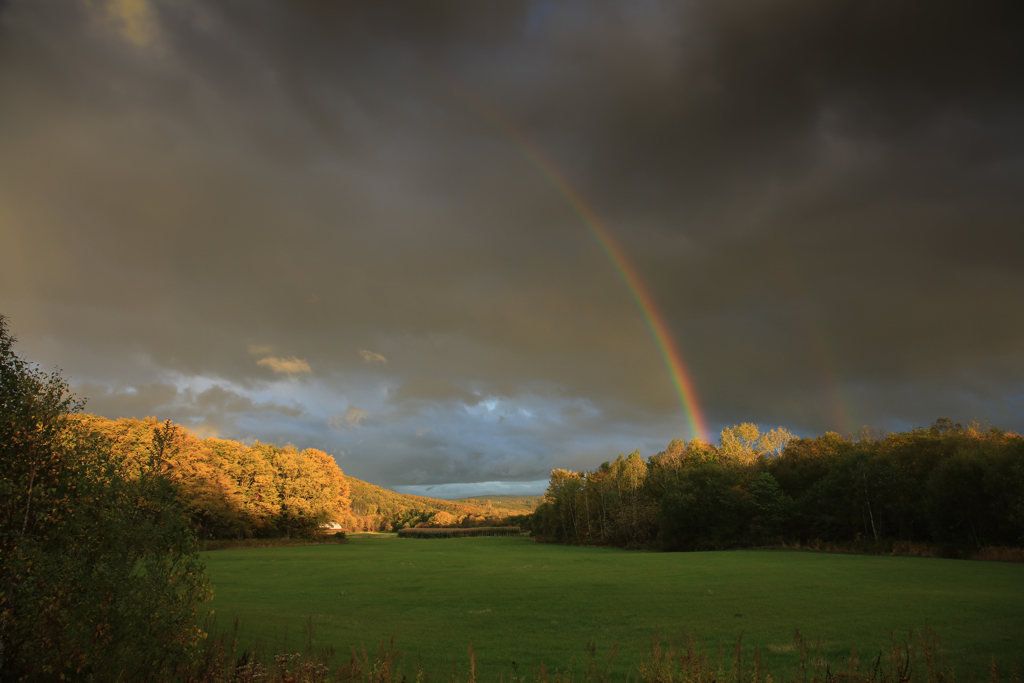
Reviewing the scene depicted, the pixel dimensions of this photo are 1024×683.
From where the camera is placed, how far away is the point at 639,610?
71.1ft

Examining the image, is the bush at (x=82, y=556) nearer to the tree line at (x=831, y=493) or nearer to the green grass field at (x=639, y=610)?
the green grass field at (x=639, y=610)

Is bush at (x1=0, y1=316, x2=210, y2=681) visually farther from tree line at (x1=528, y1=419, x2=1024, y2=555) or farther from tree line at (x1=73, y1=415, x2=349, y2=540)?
tree line at (x1=73, y1=415, x2=349, y2=540)

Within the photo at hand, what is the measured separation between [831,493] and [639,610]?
179 ft

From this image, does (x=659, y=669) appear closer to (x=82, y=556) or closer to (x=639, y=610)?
(x=82, y=556)

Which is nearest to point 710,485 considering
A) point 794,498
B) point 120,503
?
point 794,498

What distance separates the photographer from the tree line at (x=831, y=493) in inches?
1905

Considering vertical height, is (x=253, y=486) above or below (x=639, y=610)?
above

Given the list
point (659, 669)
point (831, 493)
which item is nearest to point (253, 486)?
point (831, 493)

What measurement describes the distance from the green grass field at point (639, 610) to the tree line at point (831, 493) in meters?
15.7

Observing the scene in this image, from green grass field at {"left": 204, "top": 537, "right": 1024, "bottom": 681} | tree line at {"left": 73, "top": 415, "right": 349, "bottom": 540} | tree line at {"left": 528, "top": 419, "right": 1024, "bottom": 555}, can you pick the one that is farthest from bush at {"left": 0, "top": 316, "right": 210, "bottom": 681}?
tree line at {"left": 73, "top": 415, "right": 349, "bottom": 540}

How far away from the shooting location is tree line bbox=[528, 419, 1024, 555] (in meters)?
48.4

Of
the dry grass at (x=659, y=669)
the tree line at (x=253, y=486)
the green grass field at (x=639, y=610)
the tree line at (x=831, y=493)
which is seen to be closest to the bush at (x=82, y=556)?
the dry grass at (x=659, y=669)

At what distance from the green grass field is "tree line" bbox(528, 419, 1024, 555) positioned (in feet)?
51.5

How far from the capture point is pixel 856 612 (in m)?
19.3
